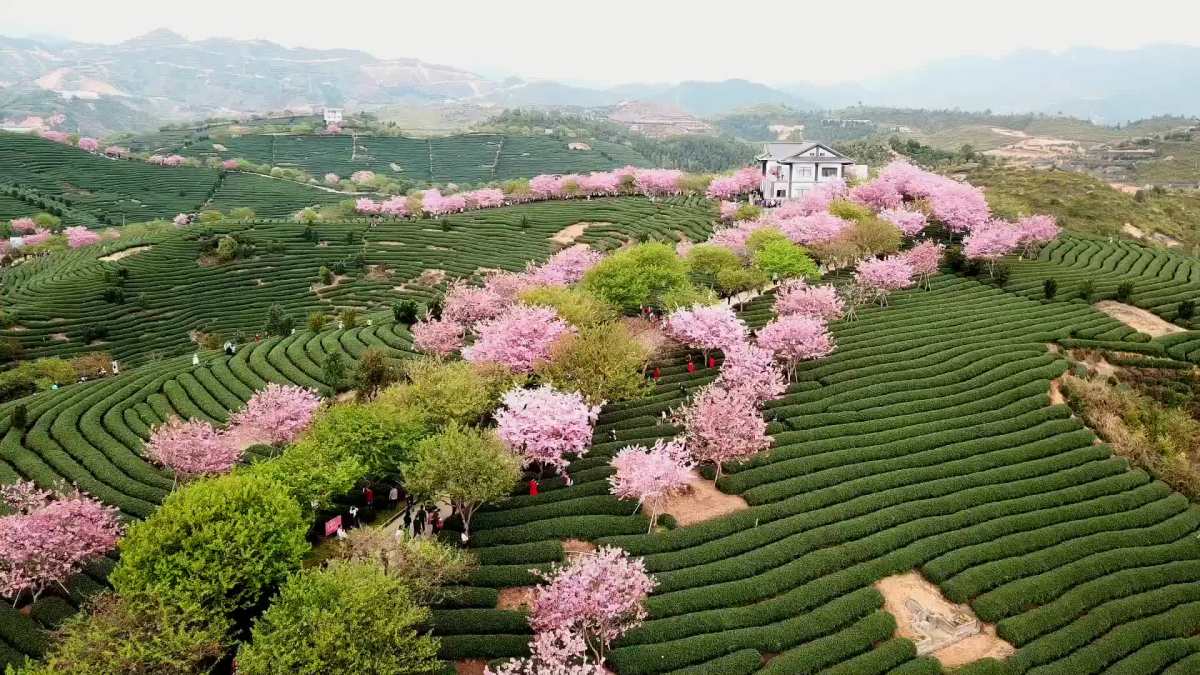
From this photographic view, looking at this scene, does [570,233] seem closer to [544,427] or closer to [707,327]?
[707,327]

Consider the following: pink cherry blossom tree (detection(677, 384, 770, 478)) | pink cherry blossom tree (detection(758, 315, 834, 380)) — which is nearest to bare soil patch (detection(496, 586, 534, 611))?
pink cherry blossom tree (detection(677, 384, 770, 478))

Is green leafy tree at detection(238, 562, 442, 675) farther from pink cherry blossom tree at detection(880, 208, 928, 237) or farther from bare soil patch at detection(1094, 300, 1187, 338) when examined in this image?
pink cherry blossom tree at detection(880, 208, 928, 237)

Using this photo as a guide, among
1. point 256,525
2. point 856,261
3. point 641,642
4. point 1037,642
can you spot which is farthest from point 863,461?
point 856,261

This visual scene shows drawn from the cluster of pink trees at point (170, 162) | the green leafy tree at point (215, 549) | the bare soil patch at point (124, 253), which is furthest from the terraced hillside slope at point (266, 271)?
the cluster of pink trees at point (170, 162)

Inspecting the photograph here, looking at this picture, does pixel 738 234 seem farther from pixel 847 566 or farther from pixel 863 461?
pixel 847 566

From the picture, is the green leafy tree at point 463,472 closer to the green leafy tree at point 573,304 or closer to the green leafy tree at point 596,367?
the green leafy tree at point 596,367

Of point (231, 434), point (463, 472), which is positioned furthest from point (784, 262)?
point (231, 434)
